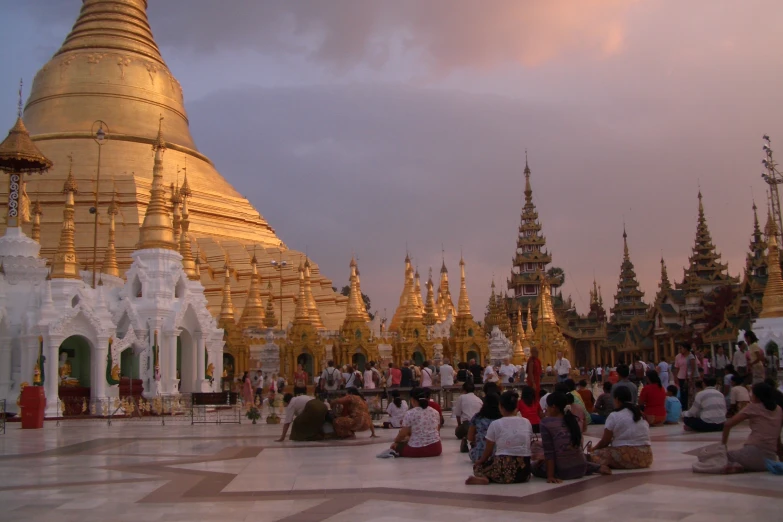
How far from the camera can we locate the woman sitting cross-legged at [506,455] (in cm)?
828

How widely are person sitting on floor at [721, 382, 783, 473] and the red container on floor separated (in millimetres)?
14060

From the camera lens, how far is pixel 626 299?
70125 mm

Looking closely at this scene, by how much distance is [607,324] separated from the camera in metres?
68.8

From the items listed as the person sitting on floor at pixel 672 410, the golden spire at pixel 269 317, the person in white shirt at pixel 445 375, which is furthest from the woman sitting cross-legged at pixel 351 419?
the golden spire at pixel 269 317

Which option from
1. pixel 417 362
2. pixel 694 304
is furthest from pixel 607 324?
pixel 417 362

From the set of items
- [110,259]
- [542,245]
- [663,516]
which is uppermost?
[542,245]

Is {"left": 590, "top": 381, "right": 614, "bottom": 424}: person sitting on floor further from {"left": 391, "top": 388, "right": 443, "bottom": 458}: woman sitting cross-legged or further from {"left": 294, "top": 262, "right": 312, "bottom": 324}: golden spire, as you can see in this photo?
{"left": 294, "top": 262, "right": 312, "bottom": 324}: golden spire

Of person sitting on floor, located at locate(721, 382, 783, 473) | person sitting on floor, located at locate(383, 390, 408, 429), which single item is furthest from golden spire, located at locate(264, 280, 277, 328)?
person sitting on floor, located at locate(721, 382, 783, 473)

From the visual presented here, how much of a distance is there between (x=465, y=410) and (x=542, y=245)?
5781 cm

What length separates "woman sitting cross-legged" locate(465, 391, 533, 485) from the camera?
8.28 metres

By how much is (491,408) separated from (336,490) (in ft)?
8.34

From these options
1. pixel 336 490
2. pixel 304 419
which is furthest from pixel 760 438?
pixel 304 419

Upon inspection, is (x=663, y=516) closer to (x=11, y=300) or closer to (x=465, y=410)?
(x=465, y=410)

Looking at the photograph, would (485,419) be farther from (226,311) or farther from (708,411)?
(226,311)
